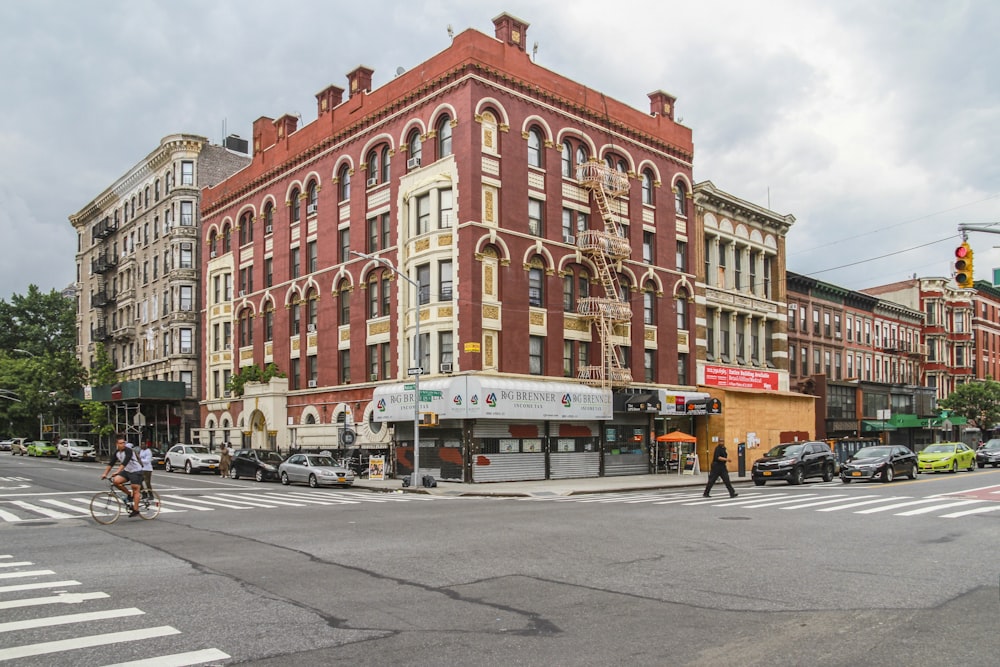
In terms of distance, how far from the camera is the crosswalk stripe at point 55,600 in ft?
30.1

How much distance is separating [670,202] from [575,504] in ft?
85.7

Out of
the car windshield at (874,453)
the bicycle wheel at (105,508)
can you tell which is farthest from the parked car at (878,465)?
the bicycle wheel at (105,508)

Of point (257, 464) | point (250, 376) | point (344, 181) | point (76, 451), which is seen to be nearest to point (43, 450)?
point (76, 451)

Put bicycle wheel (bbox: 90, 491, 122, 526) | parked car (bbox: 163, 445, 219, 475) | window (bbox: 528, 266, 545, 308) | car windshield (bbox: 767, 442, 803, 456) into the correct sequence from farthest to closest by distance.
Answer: parked car (bbox: 163, 445, 219, 475)
window (bbox: 528, 266, 545, 308)
car windshield (bbox: 767, 442, 803, 456)
bicycle wheel (bbox: 90, 491, 122, 526)

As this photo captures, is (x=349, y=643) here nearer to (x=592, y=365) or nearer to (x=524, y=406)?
(x=524, y=406)

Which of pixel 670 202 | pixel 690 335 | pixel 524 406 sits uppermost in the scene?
pixel 670 202

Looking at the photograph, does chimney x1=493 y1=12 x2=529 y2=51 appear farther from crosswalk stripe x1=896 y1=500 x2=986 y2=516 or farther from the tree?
the tree

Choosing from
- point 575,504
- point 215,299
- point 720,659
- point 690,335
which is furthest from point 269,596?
point 215,299

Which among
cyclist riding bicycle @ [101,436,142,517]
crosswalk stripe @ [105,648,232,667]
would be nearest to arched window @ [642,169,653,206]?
cyclist riding bicycle @ [101,436,142,517]

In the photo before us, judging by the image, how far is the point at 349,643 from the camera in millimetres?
7496

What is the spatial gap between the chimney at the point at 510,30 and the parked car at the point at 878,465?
23.2 meters

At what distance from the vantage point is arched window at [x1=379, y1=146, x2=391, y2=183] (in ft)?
131

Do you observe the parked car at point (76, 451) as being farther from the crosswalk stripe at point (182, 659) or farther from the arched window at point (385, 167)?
the crosswalk stripe at point (182, 659)

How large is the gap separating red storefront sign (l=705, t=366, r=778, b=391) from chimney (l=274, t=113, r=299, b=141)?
94.6ft
